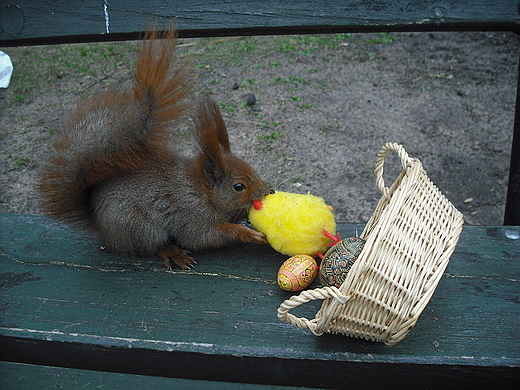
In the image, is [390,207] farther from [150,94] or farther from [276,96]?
[276,96]

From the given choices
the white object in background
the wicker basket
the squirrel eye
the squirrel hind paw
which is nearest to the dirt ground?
the white object in background

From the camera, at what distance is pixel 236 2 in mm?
1470

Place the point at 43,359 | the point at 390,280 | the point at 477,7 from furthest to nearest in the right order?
the point at 477,7 → the point at 43,359 → the point at 390,280

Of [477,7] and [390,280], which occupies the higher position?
[477,7]

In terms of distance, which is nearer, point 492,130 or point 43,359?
point 43,359

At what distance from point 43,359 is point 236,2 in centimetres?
114

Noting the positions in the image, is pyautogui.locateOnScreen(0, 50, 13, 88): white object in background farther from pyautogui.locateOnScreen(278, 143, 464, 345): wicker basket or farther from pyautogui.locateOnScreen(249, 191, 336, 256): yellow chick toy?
pyautogui.locateOnScreen(278, 143, 464, 345): wicker basket

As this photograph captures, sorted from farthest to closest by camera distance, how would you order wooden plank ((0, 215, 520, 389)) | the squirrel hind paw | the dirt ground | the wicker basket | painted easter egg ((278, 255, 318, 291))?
the dirt ground < the squirrel hind paw < painted easter egg ((278, 255, 318, 291)) < wooden plank ((0, 215, 520, 389)) < the wicker basket

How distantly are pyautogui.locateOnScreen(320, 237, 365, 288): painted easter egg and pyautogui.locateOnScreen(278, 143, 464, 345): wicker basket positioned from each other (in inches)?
4.6

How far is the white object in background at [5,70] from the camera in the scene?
127 inches

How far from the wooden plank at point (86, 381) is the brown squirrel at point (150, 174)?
0.32 meters

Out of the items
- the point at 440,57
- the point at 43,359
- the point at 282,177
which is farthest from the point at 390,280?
the point at 440,57

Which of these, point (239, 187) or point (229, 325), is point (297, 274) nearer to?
point (229, 325)

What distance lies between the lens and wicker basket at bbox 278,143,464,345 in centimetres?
97
